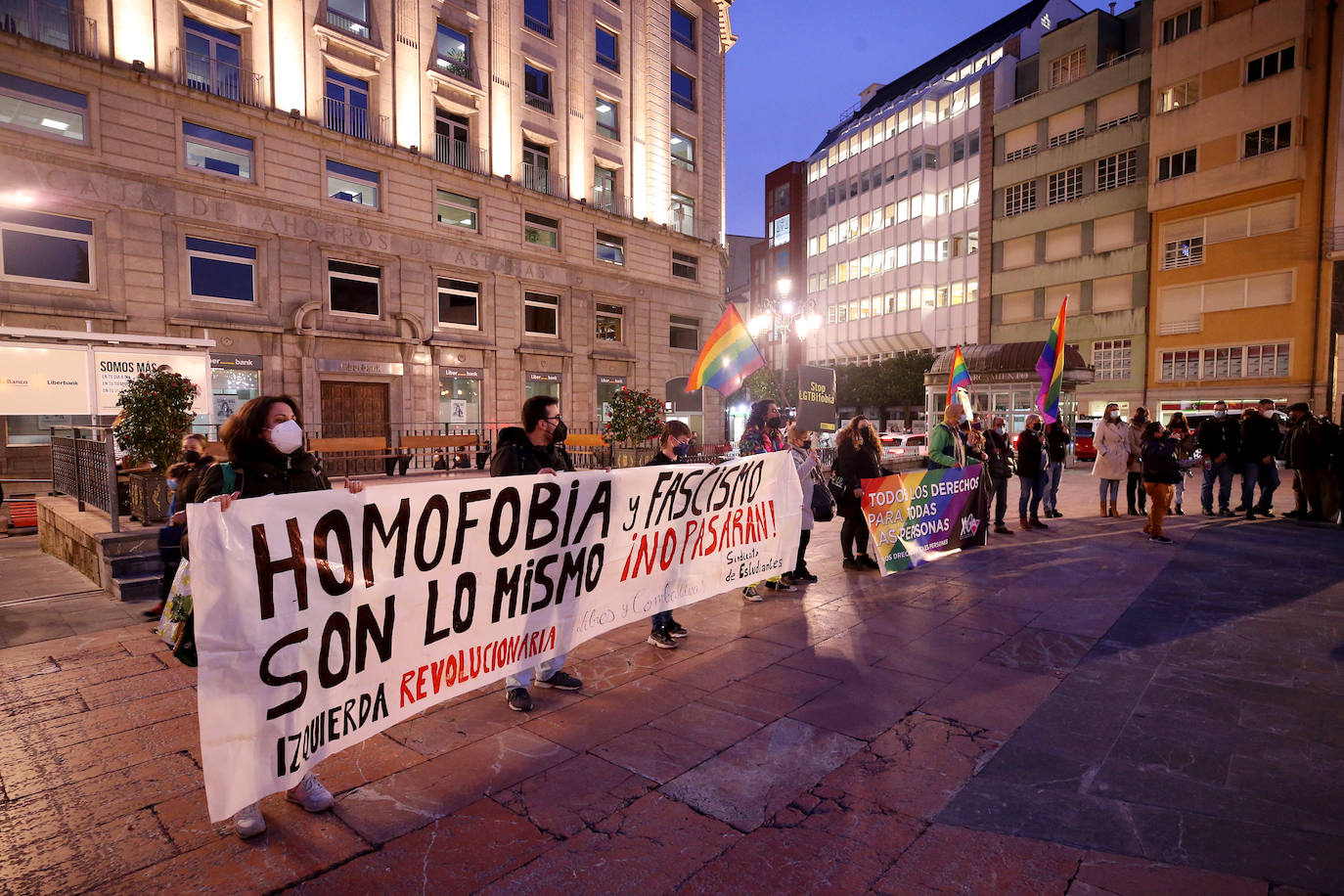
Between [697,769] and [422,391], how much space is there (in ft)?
74.1

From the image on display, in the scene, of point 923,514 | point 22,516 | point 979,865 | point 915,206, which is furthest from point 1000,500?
point 915,206

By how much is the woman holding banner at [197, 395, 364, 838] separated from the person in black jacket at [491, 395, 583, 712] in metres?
1.23

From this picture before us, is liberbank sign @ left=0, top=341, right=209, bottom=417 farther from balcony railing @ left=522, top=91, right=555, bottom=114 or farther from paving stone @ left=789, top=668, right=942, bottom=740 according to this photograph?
balcony railing @ left=522, top=91, right=555, bottom=114

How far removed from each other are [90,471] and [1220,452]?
18.6m

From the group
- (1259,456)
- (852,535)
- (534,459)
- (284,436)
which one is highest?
(284,436)

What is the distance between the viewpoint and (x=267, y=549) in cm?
307

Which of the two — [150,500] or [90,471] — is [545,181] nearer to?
[90,471]

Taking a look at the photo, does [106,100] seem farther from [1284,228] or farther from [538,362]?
[1284,228]

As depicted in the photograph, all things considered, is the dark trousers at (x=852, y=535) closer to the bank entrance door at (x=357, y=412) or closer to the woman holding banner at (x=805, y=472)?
the woman holding banner at (x=805, y=472)

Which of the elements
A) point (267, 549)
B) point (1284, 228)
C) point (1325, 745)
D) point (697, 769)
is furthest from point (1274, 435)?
point (1284, 228)

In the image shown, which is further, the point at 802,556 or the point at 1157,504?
the point at 1157,504

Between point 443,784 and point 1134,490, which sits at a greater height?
point 1134,490

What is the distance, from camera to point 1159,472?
33.6 ft

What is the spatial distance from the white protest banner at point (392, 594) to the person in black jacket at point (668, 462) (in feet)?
0.89
